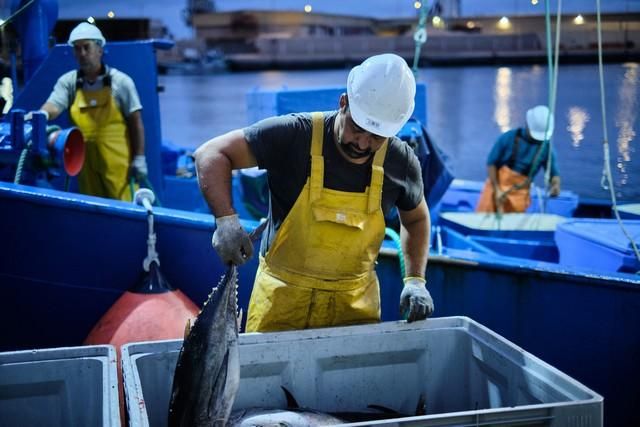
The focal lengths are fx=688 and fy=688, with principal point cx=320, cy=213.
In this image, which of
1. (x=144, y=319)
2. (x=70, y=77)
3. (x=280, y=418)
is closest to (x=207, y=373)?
(x=280, y=418)

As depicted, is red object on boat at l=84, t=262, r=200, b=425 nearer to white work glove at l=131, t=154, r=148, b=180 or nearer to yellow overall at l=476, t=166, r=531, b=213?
white work glove at l=131, t=154, r=148, b=180

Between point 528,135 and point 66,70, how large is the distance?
15.3 ft

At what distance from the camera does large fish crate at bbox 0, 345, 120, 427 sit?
2305 millimetres

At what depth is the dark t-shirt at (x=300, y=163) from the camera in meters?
2.66

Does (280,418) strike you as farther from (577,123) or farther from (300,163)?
(577,123)

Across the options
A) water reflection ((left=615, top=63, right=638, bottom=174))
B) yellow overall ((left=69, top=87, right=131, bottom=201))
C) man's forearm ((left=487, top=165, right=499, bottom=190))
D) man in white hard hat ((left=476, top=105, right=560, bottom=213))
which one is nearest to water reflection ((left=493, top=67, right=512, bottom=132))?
man in white hard hat ((left=476, top=105, right=560, bottom=213))

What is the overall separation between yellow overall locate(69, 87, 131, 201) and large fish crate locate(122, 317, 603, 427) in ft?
11.8

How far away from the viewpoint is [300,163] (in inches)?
106

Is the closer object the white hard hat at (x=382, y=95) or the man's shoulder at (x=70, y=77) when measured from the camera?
the white hard hat at (x=382, y=95)

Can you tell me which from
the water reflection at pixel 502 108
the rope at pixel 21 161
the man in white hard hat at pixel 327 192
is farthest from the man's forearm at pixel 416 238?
the water reflection at pixel 502 108

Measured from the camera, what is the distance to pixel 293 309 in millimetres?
2758

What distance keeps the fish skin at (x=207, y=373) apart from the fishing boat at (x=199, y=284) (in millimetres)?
1731

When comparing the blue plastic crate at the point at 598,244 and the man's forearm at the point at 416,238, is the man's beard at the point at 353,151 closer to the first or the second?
the man's forearm at the point at 416,238

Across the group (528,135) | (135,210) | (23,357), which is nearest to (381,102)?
(23,357)
